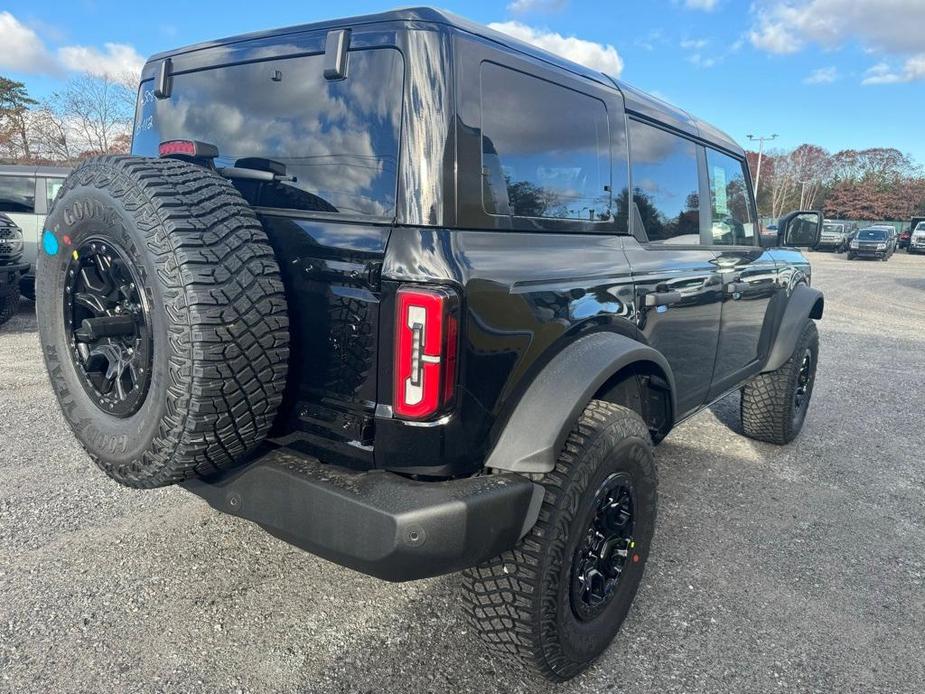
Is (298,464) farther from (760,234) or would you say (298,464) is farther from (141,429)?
(760,234)

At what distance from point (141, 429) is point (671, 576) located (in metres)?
2.23

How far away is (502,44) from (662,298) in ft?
4.04

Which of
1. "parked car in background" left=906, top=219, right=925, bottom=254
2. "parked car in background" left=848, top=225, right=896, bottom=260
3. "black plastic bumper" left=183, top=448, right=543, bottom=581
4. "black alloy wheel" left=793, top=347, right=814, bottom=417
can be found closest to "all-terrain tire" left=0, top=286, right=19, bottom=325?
"black plastic bumper" left=183, top=448, right=543, bottom=581

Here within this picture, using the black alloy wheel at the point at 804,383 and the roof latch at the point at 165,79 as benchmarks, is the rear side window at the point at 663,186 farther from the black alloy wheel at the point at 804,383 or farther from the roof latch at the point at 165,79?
the black alloy wheel at the point at 804,383

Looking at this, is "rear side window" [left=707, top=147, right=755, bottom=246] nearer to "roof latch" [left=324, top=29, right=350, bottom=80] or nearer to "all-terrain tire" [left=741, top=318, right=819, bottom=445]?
"all-terrain tire" [left=741, top=318, right=819, bottom=445]

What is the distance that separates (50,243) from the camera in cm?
212

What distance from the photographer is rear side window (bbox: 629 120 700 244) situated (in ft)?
8.96

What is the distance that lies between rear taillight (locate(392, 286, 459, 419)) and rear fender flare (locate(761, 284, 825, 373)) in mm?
3139

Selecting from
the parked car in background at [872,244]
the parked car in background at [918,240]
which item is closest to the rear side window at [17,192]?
the parked car in background at [872,244]

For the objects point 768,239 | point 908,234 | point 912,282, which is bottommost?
point 912,282

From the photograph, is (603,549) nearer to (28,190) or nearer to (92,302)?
(92,302)

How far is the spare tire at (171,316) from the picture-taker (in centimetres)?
169

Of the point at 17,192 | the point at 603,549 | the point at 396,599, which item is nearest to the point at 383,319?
the point at 603,549

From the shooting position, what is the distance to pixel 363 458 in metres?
1.86
